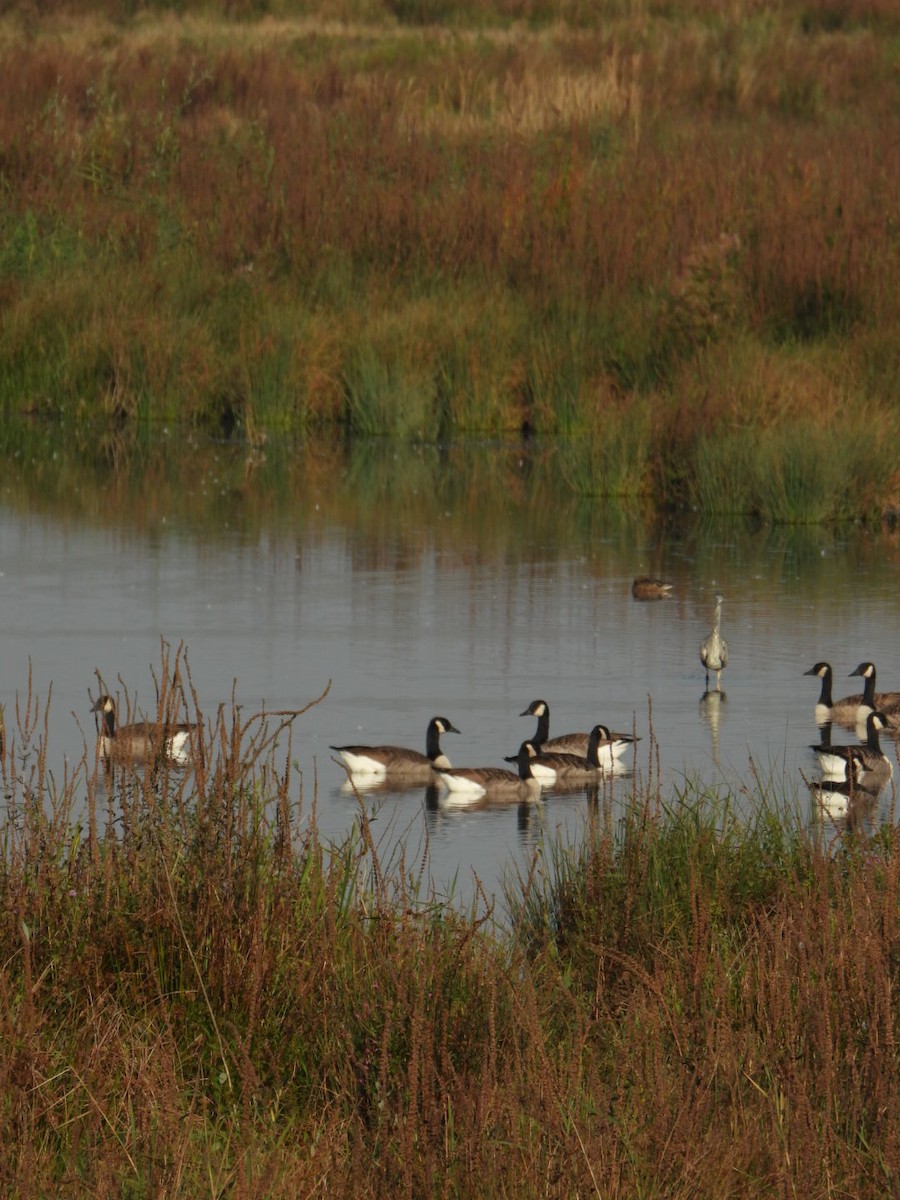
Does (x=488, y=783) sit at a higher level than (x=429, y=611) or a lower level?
lower

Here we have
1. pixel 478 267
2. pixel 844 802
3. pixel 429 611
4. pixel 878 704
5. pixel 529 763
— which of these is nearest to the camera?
pixel 844 802

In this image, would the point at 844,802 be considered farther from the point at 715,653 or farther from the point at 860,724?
the point at 715,653

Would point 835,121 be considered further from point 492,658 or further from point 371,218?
point 492,658

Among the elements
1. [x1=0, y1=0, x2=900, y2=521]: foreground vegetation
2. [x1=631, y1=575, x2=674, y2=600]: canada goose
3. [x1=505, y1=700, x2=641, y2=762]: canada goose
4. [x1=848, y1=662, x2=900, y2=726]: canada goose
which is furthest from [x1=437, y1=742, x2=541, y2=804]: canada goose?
[x1=0, y1=0, x2=900, y2=521]: foreground vegetation

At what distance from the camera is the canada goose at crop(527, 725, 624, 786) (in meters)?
9.54

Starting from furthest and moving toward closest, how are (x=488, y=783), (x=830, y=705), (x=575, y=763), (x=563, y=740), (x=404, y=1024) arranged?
(x=830, y=705) → (x=563, y=740) → (x=575, y=763) → (x=488, y=783) → (x=404, y=1024)

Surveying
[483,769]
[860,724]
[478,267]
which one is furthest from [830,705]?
[478,267]

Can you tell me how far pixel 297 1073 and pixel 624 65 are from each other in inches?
1031

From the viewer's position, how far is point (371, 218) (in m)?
23.2

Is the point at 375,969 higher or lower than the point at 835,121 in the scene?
lower

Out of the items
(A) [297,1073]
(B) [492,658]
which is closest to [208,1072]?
(A) [297,1073]

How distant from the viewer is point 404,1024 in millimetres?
5105

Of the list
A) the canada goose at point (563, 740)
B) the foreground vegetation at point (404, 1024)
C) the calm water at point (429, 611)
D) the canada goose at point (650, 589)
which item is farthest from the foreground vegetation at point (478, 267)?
the foreground vegetation at point (404, 1024)

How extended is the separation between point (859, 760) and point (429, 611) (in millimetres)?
4096
